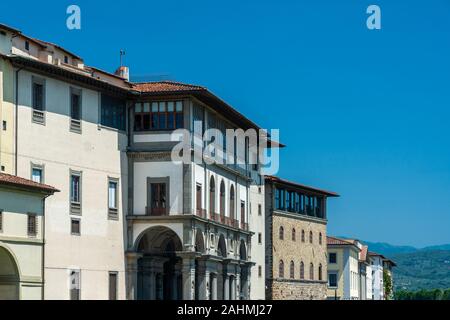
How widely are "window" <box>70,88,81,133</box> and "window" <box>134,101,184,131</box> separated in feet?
18.4

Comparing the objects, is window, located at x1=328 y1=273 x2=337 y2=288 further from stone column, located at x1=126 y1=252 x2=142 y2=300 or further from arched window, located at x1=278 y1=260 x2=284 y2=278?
stone column, located at x1=126 y1=252 x2=142 y2=300

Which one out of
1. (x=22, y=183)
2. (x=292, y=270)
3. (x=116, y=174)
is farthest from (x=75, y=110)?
(x=292, y=270)

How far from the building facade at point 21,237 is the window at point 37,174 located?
299 cm

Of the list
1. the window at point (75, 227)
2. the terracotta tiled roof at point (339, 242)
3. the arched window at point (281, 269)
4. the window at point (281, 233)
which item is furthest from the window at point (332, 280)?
the window at point (75, 227)

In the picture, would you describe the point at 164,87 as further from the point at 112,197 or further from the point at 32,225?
the point at 32,225

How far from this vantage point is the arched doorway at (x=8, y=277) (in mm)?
47062

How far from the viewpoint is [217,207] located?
220 feet

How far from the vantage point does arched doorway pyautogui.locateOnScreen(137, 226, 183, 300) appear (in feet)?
203

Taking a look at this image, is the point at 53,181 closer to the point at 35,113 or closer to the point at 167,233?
the point at 35,113

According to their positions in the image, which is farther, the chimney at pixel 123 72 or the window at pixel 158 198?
the chimney at pixel 123 72

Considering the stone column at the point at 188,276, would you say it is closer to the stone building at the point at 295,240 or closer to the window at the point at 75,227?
the window at the point at 75,227

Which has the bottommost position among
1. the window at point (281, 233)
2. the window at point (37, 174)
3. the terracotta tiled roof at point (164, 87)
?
the window at point (281, 233)

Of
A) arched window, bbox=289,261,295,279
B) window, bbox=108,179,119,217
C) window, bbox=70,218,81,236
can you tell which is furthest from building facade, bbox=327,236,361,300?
window, bbox=70,218,81,236
